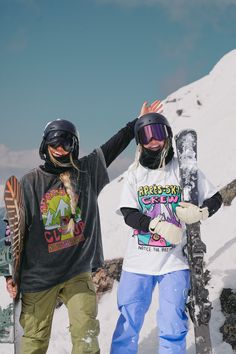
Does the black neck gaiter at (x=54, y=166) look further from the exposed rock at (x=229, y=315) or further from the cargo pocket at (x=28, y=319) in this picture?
the exposed rock at (x=229, y=315)

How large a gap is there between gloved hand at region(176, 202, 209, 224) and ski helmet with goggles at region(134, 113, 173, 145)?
2.52 ft

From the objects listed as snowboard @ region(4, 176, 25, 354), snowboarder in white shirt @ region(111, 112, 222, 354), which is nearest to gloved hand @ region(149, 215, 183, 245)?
snowboarder in white shirt @ region(111, 112, 222, 354)

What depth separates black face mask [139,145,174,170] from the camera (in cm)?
403

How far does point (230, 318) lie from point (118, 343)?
2.39 metres

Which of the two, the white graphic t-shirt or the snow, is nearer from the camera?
the white graphic t-shirt

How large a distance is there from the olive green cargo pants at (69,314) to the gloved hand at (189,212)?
3.69 ft

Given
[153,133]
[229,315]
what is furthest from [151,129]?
[229,315]

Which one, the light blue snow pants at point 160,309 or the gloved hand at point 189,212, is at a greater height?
the gloved hand at point 189,212

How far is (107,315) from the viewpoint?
7.05 meters

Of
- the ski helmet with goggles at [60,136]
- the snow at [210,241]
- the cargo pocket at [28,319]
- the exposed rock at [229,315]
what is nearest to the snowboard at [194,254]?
the ski helmet with goggles at [60,136]

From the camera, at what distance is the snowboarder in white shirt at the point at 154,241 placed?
372cm

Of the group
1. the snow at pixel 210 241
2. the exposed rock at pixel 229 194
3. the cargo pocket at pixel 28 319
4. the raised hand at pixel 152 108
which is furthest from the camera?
the exposed rock at pixel 229 194

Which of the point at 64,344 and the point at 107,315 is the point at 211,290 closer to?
the point at 107,315

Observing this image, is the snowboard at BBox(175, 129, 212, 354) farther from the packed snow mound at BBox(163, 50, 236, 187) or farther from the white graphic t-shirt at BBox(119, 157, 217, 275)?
the packed snow mound at BBox(163, 50, 236, 187)
